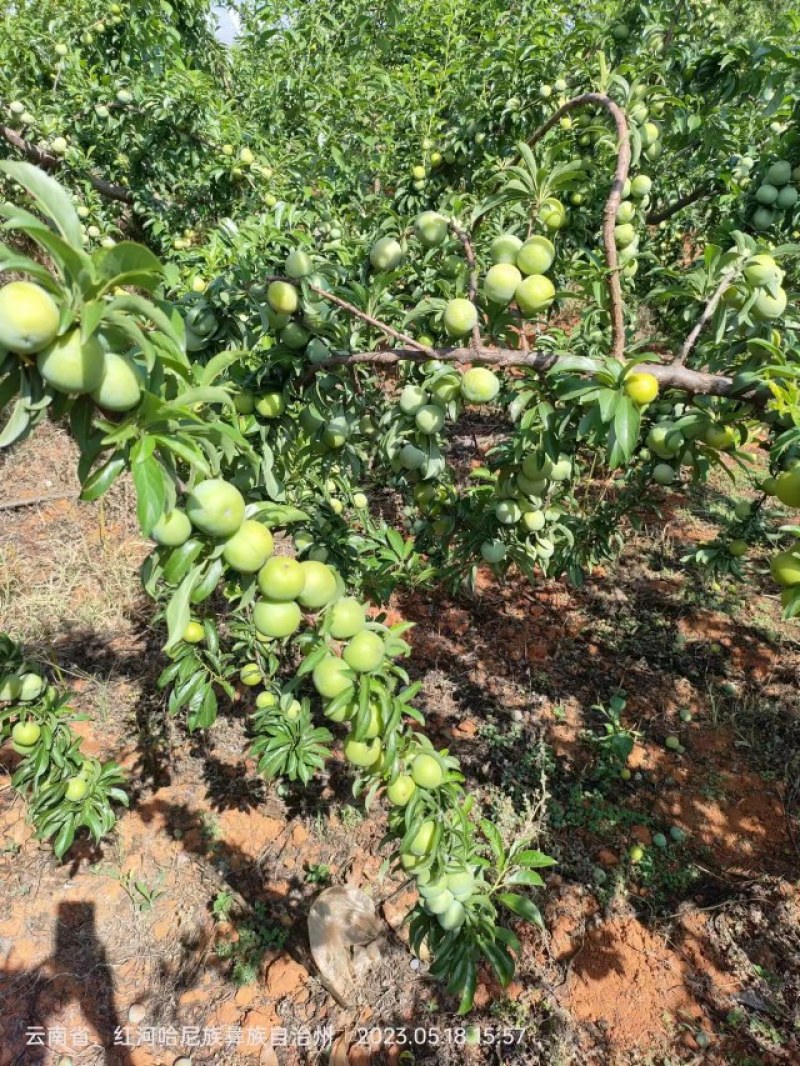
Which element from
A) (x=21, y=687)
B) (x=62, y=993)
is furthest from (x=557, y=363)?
(x=62, y=993)

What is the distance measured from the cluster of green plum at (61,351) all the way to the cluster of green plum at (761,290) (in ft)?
4.27

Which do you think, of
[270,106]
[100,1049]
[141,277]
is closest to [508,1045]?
A: [100,1049]

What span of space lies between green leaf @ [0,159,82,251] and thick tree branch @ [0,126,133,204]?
4127 mm

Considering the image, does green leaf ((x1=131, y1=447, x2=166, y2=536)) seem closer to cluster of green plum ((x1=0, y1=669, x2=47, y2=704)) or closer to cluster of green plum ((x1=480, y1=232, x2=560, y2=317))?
cluster of green plum ((x1=480, y1=232, x2=560, y2=317))

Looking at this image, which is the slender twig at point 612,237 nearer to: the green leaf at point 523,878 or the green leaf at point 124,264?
the green leaf at point 124,264

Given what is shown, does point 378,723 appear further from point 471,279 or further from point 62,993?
point 62,993

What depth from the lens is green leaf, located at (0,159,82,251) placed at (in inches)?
30.2

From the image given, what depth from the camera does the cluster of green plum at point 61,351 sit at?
2.34 ft

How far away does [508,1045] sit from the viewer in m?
2.21

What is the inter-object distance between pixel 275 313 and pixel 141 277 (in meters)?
0.77

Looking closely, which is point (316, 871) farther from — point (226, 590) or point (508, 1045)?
point (226, 590)

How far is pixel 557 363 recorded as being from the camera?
132 cm

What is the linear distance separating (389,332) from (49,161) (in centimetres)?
453

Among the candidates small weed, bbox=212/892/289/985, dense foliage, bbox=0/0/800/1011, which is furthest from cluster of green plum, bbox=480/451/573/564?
small weed, bbox=212/892/289/985
